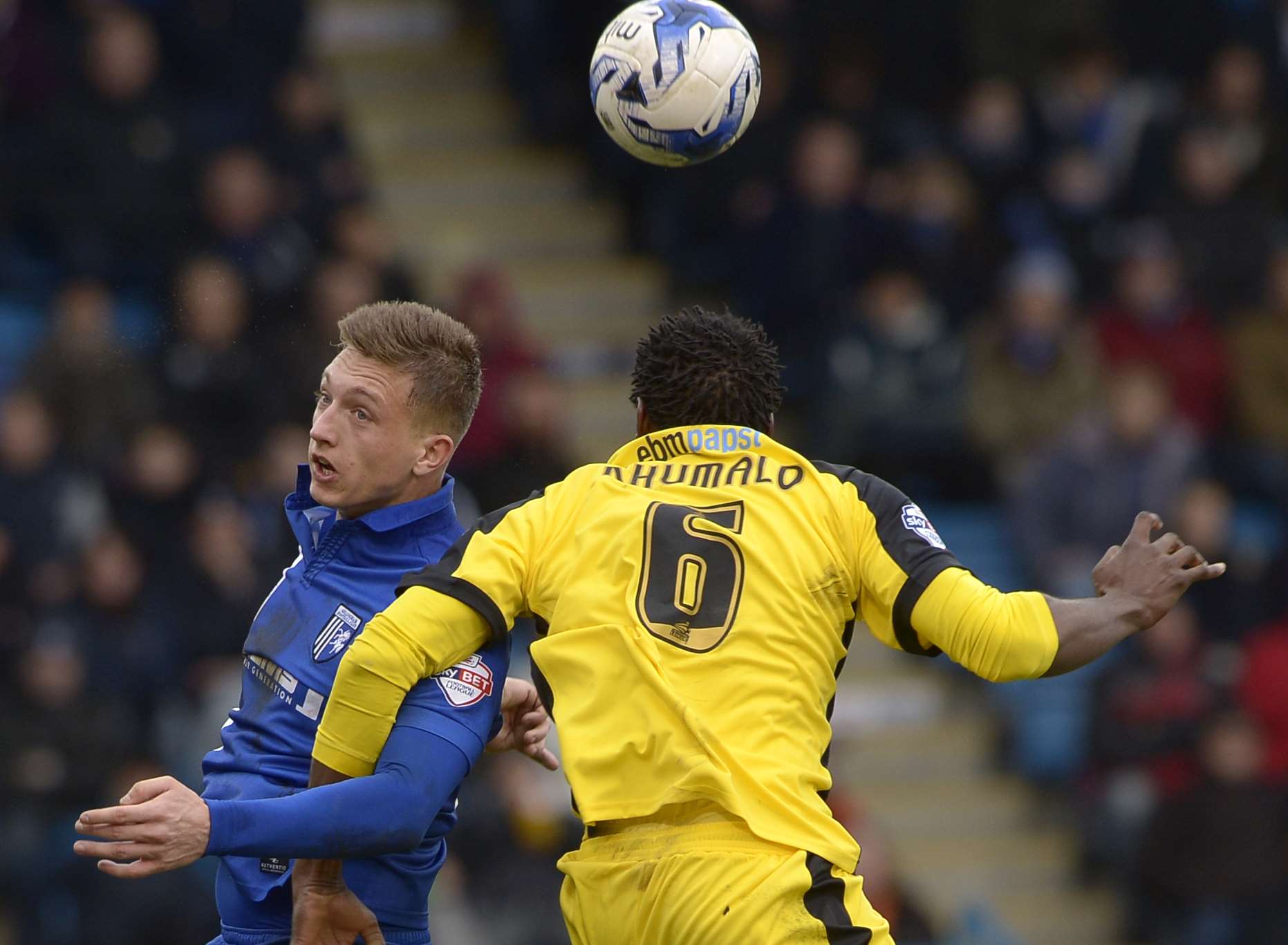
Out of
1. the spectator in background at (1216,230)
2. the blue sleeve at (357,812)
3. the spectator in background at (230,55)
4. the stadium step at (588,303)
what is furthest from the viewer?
the spectator in background at (1216,230)

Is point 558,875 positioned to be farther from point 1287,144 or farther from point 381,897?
point 1287,144

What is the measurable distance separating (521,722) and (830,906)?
3.88ft

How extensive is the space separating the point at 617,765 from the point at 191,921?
5327 mm

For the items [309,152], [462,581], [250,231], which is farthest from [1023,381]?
[462,581]

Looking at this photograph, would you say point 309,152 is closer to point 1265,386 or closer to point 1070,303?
point 1070,303

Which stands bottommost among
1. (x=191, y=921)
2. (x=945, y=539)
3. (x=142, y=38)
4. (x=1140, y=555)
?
(x=191, y=921)

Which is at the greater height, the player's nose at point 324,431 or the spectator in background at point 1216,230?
the spectator in background at point 1216,230

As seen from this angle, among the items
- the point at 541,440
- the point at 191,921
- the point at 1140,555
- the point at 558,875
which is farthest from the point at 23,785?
the point at 1140,555

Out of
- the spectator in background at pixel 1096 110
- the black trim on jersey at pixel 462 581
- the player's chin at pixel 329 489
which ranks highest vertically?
the spectator in background at pixel 1096 110

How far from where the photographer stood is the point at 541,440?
1076cm

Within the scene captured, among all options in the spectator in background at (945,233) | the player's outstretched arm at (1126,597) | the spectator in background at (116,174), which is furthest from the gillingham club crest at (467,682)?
the spectator in background at (945,233)

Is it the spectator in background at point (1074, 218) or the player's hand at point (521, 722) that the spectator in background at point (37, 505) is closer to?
the player's hand at point (521, 722)

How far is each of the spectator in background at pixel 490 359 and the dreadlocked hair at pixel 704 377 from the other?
6117 mm

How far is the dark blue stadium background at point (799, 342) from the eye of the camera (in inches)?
378
